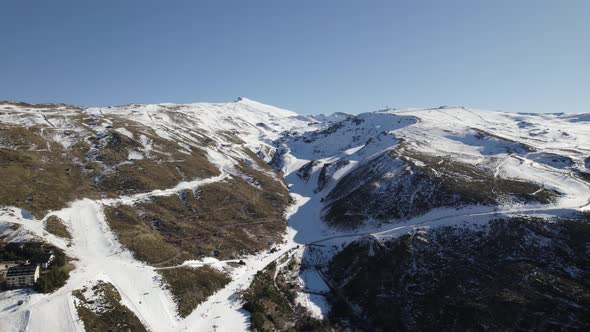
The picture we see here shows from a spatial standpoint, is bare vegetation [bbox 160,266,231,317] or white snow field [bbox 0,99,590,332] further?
bare vegetation [bbox 160,266,231,317]

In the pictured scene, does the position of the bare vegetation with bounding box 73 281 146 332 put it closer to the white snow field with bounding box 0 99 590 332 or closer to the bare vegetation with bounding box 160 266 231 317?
the white snow field with bounding box 0 99 590 332

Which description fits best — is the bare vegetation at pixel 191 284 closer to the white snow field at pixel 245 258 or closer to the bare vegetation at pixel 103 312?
the white snow field at pixel 245 258

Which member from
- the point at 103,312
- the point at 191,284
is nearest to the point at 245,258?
the point at 191,284

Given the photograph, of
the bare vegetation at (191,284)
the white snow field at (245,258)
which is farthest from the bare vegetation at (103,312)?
the bare vegetation at (191,284)

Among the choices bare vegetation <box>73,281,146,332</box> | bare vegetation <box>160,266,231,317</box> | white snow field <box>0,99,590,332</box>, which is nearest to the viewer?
bare vegetation <box>73,281,146,332</box>

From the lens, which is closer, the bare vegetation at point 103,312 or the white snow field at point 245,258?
the bare vegetation at point 103,312

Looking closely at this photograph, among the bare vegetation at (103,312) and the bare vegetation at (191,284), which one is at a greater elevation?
the bare vegetation at (103,312)

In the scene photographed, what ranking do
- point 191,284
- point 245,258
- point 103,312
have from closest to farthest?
point 103,312
point 191,284
point 245,258

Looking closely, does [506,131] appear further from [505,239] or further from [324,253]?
[324,253]

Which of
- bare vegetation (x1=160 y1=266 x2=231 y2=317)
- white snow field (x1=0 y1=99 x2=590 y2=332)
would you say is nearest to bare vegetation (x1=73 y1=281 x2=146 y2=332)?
white snow field (x1=0 y1=99 x2=590 y2=332)

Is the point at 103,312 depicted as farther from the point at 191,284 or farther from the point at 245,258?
the point at 245,258

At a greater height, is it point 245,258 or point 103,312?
point 103,312

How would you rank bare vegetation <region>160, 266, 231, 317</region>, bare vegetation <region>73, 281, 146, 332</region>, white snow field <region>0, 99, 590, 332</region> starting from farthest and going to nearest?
bare vegetation <region>160, 266, 231, 317</region> → white snow field <region>0, 99, 590, 332</region> → bare vegetation <region>73, 281, 146, 332</region>

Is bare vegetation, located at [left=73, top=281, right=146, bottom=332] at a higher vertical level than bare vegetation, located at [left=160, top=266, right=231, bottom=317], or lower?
higher
